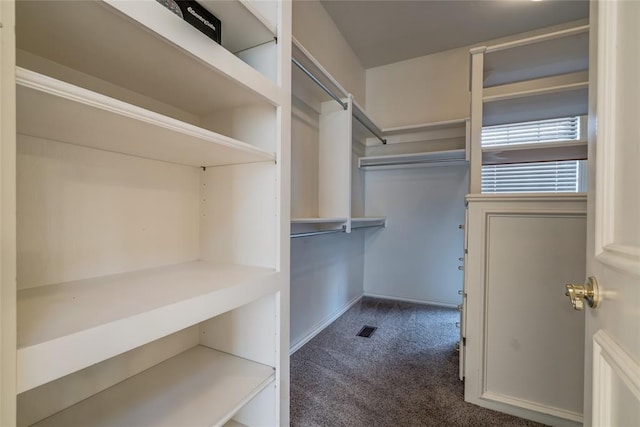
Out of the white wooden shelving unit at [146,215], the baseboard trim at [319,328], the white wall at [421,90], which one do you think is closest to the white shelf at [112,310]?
the white wooden shelving unit at [146,215]

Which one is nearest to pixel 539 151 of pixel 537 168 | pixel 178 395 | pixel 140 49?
pixel 537 168

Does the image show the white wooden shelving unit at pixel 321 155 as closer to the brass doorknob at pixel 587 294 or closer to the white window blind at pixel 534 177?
the brass doorknob at pixel 587 294

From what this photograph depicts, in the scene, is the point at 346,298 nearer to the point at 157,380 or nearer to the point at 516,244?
the point at 516,244

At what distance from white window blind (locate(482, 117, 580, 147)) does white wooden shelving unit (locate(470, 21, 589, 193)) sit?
28.7 inches

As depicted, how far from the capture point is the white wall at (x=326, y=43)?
2098mm

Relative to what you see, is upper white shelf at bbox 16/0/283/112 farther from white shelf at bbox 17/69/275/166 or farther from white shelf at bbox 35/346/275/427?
white shelf at bbox 35/346/275/427

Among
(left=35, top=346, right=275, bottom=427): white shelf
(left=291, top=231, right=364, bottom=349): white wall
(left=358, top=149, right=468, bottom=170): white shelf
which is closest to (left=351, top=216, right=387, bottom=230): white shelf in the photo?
(left=291, top=231, right=364, bottom=349): white wall

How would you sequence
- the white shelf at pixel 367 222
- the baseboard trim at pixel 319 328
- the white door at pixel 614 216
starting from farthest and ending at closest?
the white shelf at pixel 367 222 < the baseboard trim at pixel 319 328 < the white door at pixel 614 216

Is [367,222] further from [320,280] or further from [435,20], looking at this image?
[435,20]

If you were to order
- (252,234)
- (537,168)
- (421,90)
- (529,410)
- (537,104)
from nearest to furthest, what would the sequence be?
1. (252,234)
2. (529,410)
3. (537,104)
4. (537,168)
5. (421,90)

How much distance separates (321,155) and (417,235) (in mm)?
1540

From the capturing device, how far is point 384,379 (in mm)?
1709

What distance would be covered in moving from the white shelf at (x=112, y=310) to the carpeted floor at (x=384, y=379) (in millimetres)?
956

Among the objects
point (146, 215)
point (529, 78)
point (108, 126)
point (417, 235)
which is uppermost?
point (529, 78)
